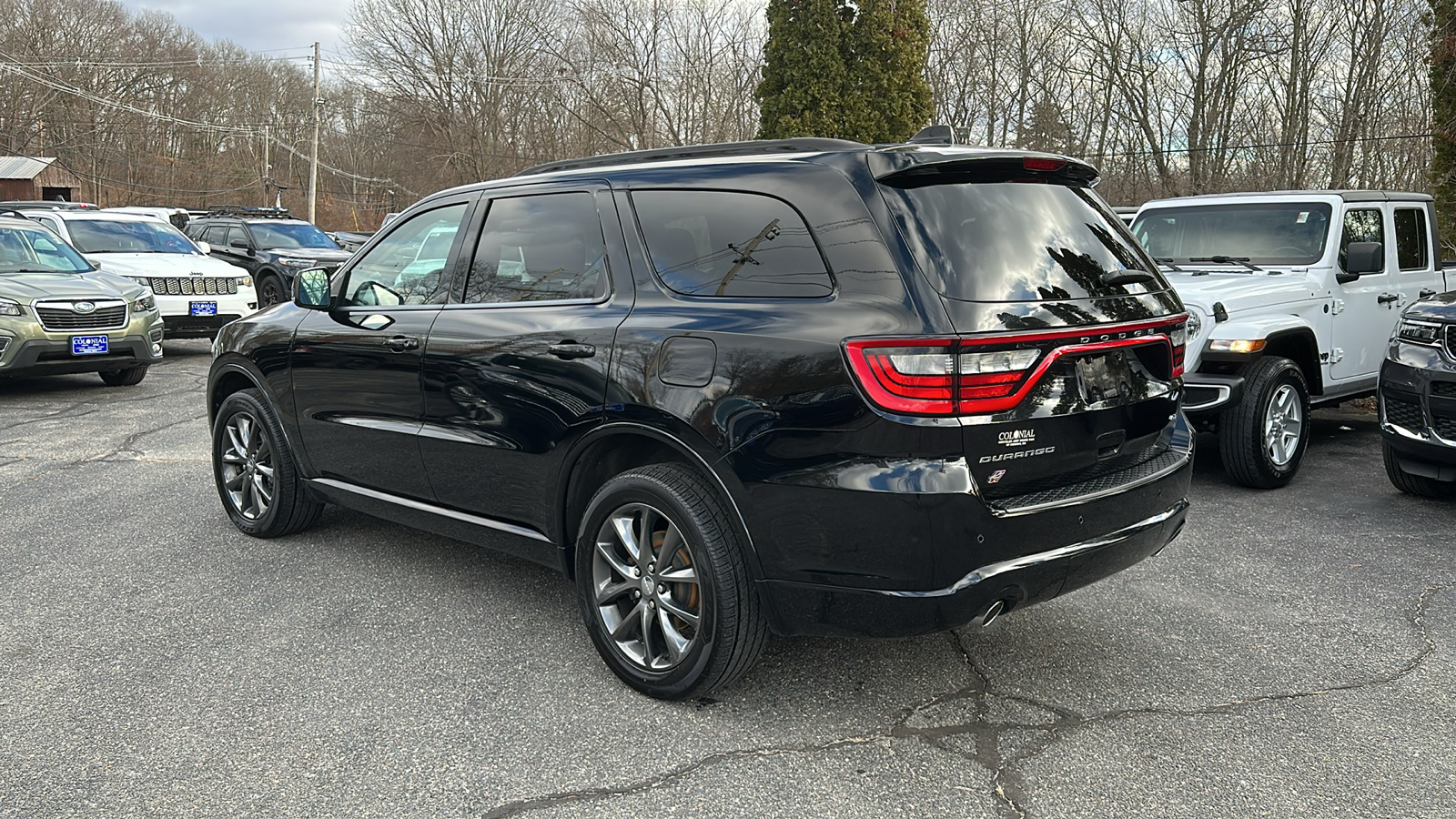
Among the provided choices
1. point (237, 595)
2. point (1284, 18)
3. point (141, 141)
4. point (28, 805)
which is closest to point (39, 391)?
point (237, 595)

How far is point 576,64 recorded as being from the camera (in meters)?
42.1

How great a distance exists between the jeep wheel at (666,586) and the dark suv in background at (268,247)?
15.4 metres

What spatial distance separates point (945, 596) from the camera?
300 cm

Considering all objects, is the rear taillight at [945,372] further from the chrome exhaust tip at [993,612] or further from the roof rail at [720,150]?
the roof rail at [720,150]

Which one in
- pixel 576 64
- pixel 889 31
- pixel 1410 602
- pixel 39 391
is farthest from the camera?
pixel 576 64

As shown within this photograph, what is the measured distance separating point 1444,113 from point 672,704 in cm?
1168

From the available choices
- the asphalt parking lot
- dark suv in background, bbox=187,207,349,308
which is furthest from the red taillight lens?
dark suv in background, bbox=187,207,349,308

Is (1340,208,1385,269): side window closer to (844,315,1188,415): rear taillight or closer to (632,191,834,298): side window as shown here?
(844,315,1188,415): rear taillight

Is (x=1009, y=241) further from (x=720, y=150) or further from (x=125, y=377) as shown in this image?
(x=125, y=377)

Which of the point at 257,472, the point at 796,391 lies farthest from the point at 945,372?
the point at 257,472

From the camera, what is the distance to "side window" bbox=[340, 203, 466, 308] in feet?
14.8

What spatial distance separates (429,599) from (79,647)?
1.26 m

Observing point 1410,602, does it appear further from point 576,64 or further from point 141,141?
point 141,141

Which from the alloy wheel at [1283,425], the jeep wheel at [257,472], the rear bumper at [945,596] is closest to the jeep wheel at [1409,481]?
the alloy wheel at [1283,425]
